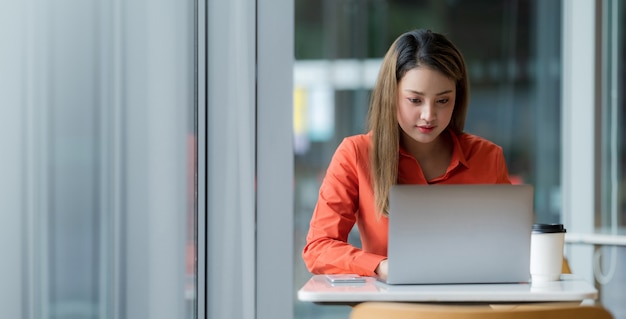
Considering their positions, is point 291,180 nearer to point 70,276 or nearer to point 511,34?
point 70,276

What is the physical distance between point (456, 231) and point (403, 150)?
0.67 m

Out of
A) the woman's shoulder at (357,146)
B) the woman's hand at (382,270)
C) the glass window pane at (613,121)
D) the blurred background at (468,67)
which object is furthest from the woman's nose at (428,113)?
the blurred background at (468,67)

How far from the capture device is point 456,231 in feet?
6.23

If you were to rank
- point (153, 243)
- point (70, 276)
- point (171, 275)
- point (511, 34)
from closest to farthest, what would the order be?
point (70, 276), point (153, 243), point (171, 275), point (511, 34)

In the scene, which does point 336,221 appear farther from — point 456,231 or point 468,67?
point 468,67

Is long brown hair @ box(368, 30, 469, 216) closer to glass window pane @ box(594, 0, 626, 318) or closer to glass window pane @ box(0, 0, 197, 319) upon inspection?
glass window pane @ box(0, 0, 197, 319)

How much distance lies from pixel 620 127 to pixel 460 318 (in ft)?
13.2

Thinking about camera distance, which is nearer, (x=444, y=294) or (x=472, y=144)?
(x=444, y=294)

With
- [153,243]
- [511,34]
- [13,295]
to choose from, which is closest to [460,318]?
[13,295]

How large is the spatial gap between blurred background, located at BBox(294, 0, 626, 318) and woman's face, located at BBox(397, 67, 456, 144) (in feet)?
9.82

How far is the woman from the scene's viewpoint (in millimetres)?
2412

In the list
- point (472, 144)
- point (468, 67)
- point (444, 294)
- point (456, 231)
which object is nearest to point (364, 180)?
point (472, 144)

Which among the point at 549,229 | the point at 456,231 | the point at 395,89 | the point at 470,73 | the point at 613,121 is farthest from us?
the point at 470,73

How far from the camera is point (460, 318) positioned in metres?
1.36
